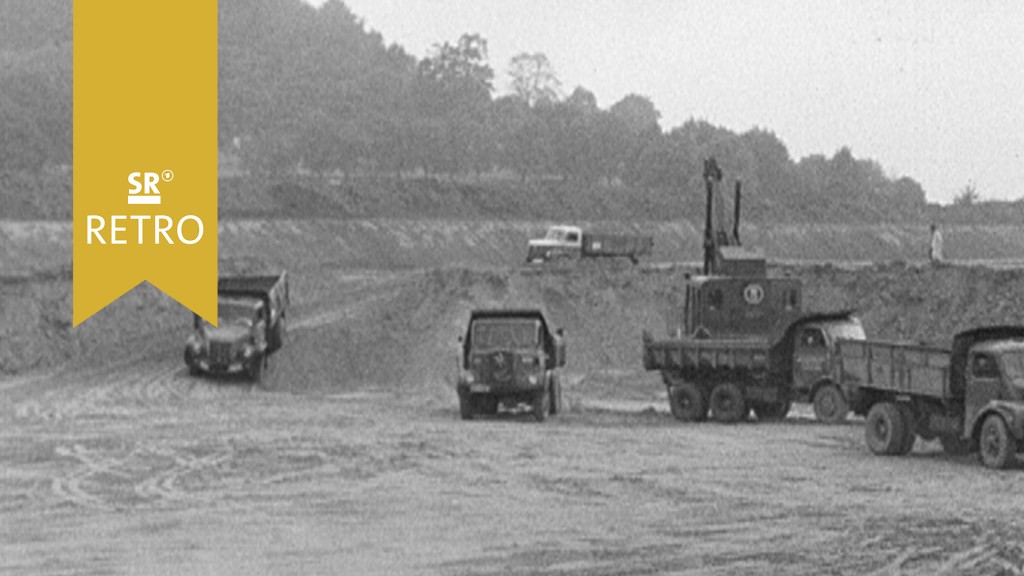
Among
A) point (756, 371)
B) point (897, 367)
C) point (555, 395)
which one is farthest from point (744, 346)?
point (897, 367)

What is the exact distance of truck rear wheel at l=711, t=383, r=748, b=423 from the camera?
34.1 metres

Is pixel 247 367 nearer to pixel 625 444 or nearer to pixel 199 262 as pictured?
pixel 199 262

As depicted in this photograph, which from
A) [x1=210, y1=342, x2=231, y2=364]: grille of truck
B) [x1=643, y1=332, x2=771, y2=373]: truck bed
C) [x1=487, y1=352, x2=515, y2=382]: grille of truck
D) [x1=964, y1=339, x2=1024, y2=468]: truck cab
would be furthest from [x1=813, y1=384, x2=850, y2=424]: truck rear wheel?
[x1=210, y1=342, x2=231, y2=364]: grille of truck

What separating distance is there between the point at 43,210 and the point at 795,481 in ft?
210

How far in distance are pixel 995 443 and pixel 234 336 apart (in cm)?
2302

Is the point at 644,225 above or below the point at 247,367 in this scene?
above

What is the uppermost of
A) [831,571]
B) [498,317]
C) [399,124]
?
[399,124]

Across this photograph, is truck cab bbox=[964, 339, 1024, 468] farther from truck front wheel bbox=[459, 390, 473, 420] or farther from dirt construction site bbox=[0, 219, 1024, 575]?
truck front wheel bbox=[459, 390, 473, 420]

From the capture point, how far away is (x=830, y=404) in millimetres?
32781

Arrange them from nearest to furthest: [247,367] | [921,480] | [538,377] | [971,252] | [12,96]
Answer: [921,480]
[538,377]
[247,367]
[971,252]
[12,96]

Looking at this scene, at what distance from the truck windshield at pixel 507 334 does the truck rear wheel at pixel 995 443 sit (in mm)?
11207

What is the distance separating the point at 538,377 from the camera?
34.2 meters

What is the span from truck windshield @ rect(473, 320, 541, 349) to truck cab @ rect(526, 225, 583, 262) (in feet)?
98.3

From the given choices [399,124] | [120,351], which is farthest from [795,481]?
[399,124]
